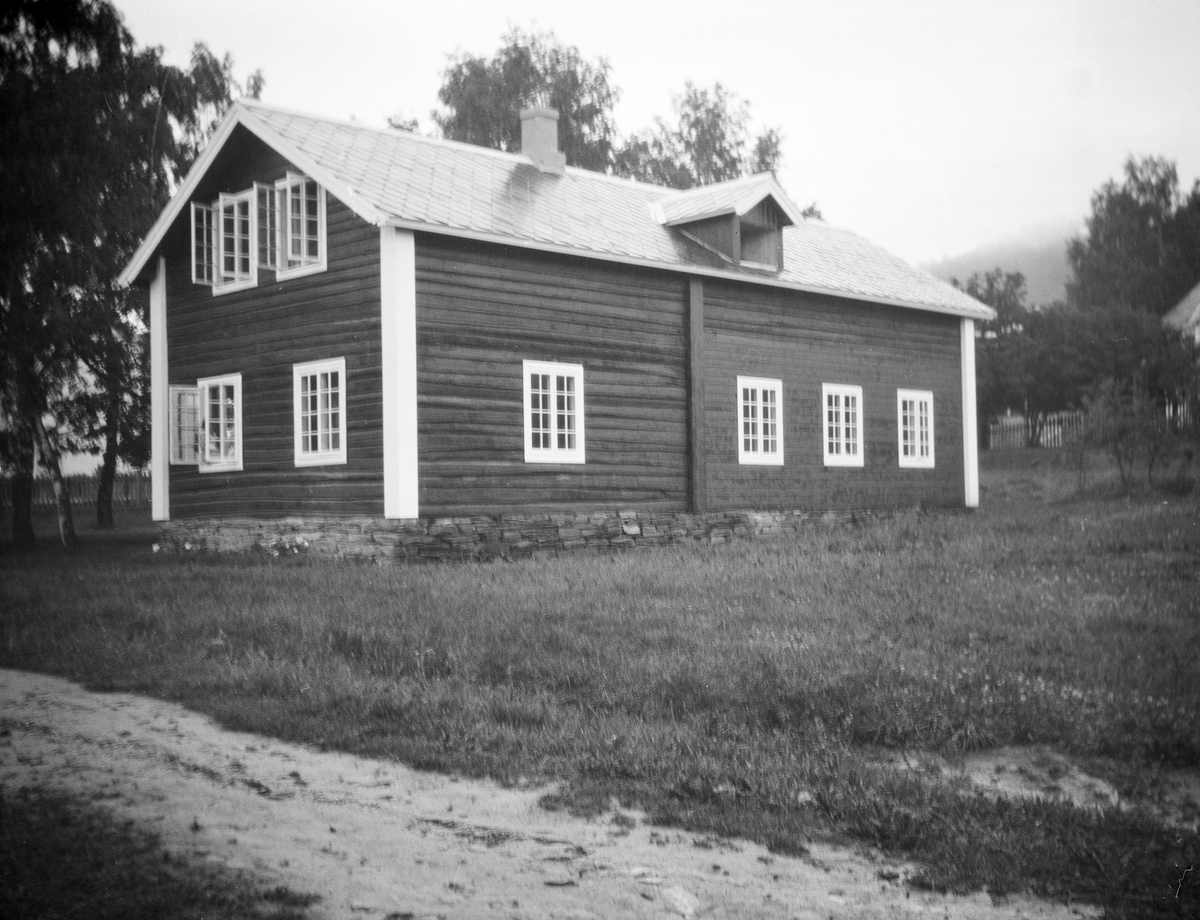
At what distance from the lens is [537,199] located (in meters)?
21.2

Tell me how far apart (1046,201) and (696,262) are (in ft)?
37.2

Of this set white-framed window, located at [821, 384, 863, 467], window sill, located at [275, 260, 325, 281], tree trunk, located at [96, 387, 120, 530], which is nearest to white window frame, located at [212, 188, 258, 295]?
window sill, located at [275, 260, 325, 281]

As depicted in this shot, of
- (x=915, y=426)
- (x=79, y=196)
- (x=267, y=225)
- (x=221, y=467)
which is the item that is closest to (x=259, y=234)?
(x=267, y=225)

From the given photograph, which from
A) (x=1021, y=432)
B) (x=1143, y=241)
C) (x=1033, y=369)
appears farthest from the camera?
(x=1033, y=369)

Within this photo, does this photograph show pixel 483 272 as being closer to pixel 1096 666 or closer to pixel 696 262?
pixel 696 262

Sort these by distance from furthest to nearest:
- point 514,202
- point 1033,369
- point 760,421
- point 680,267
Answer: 1. point 1033,369
2. point 760,421
3. point 680,267
4. point 514,202

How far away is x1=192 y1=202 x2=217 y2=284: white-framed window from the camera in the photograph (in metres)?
20.8

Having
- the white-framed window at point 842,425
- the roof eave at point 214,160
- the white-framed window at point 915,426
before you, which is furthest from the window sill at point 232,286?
the white-framed window at point 915,426

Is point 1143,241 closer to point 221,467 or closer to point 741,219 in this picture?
point 741,219

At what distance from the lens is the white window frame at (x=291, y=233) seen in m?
18.8

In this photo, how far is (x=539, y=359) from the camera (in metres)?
19.3

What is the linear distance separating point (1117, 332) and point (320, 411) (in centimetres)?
2855

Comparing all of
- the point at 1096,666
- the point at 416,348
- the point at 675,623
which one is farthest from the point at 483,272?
the point at 1096,666

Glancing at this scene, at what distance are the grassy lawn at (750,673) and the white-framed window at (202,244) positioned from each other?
7.50m
